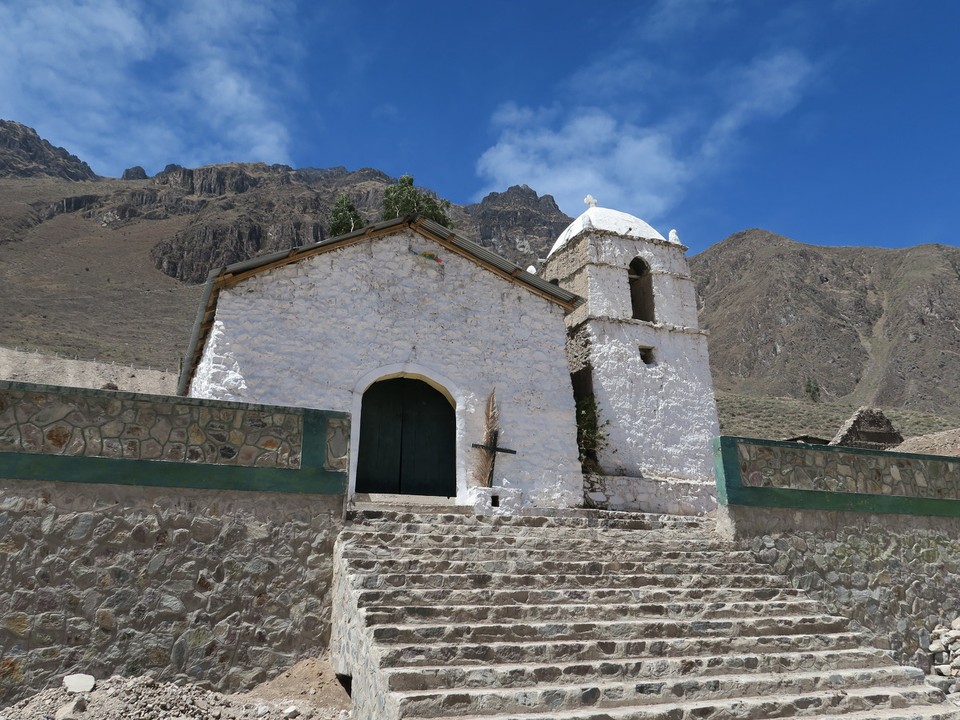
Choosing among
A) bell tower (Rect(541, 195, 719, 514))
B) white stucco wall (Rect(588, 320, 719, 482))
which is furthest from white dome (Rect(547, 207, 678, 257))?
white stucco wall (Rect(588, 320, 719, 482))

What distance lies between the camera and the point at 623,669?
5.67 m

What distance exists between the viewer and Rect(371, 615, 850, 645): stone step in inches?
225

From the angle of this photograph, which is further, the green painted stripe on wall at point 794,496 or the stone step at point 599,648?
the green painted stripe on wall at point 794,496

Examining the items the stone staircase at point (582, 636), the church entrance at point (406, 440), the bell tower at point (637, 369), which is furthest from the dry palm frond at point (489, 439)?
the stone staircase at point (582, 636)

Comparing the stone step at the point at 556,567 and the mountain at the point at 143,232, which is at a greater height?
the mountain at the point at 143,232

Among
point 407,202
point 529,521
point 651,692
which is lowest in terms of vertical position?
point 651,692

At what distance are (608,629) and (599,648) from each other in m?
0.32

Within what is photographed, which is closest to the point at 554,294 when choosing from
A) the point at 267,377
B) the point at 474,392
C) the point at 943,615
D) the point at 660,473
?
the point at 474,392

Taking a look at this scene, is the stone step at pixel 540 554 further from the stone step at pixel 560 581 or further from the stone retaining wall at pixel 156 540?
the stone retaining wall at pixel 156 540

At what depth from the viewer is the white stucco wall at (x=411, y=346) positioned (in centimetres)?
1059

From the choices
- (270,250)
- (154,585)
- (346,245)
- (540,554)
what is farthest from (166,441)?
(270,250)

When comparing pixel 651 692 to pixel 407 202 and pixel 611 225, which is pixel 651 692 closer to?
pixel 611 225

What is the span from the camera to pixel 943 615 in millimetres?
8852

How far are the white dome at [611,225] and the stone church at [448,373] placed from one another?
1.98 meters
